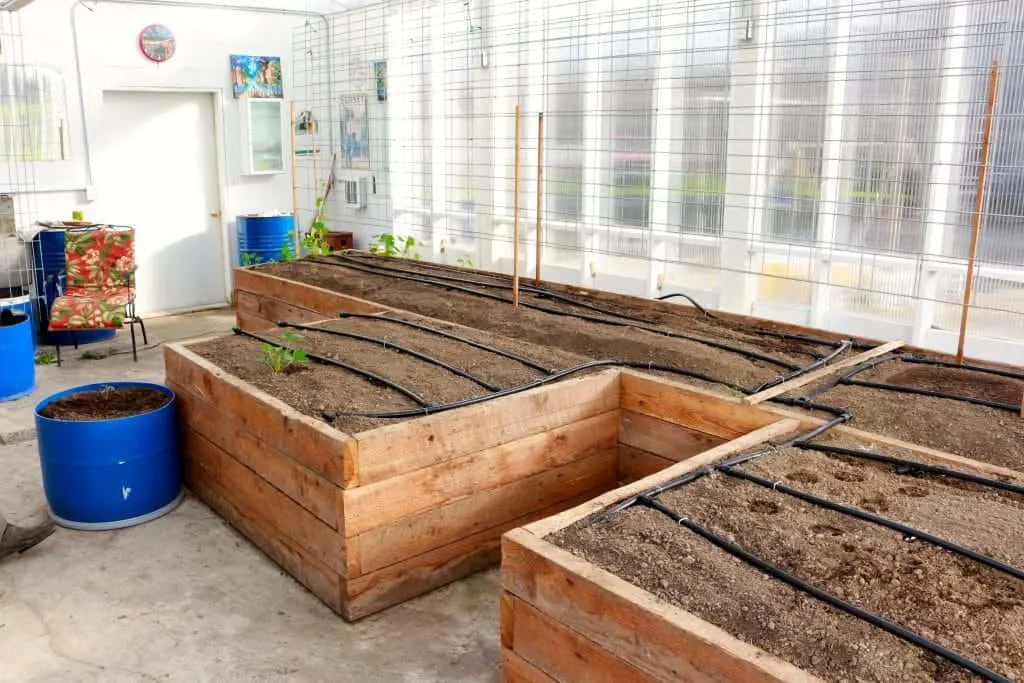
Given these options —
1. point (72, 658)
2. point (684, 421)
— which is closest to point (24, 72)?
point (72, 658)

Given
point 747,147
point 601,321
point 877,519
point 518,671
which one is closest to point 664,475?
point 877,519

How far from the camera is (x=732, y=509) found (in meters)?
2.32

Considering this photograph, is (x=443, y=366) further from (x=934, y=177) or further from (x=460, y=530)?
(x=934, y=177)

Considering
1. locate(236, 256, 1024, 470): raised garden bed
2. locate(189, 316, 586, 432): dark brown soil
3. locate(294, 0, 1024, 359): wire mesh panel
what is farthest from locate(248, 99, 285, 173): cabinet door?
locate(189, 316, 586, 432): dark brown soil

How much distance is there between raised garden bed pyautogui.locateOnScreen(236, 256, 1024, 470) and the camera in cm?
294

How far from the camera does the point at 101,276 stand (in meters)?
6.48

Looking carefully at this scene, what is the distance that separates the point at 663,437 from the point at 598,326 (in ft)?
3.45

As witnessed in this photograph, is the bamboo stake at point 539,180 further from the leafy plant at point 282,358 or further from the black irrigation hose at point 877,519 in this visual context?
the black irrigation hose at point 877,519

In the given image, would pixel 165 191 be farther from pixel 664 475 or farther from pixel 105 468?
pixel 664 475

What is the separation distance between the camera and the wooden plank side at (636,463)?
11.1ft

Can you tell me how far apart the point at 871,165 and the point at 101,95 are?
6091 mm

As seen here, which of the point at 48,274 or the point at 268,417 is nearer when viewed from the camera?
the point at 268,417

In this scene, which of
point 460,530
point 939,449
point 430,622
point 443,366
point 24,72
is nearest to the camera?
point 939,449

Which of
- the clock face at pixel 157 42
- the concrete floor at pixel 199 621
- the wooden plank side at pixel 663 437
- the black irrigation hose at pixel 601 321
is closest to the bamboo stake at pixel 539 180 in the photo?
the black irrigation hose at pixel 601 321
